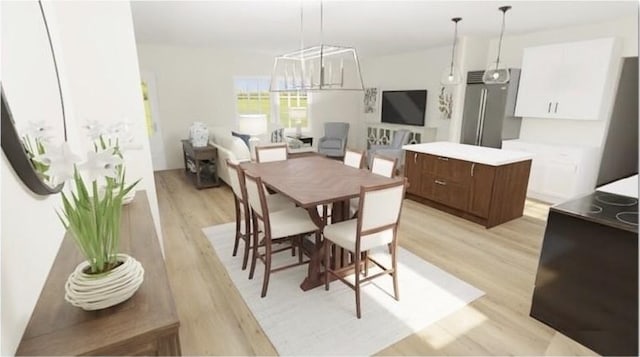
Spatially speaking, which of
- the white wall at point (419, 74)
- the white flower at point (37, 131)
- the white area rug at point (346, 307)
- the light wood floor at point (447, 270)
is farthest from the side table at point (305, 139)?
the white flower at point (37, 131)

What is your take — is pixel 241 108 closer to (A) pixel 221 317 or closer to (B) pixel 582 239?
(A) pixel 221 317

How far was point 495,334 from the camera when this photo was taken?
2082 millimetres

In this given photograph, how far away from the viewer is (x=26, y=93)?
1.24 meters

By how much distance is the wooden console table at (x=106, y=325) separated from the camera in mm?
928

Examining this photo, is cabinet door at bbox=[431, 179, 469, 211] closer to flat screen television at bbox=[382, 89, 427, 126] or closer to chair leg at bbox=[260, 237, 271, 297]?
chair leg at bbox=[260, 237, 271, 297]

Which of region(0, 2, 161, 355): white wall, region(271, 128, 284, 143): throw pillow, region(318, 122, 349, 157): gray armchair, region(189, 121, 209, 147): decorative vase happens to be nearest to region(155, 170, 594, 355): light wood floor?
region(0, 2, 161, 355): white wall

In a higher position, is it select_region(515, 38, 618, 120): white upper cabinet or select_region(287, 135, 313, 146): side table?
select_region(515, 38, 618, 120): white upper cabinet

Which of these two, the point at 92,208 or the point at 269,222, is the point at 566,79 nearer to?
the point at 269,222

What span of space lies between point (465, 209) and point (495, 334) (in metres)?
2.05

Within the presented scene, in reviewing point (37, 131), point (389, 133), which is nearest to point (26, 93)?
point (37, 131)

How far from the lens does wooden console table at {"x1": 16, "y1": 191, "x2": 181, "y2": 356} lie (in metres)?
0.93

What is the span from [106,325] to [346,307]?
5.48 feet

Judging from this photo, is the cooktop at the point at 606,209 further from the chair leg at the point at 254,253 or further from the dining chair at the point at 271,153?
the dining chair at the point at 271,153

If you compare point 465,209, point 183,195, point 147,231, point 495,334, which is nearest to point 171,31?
point 183,195
